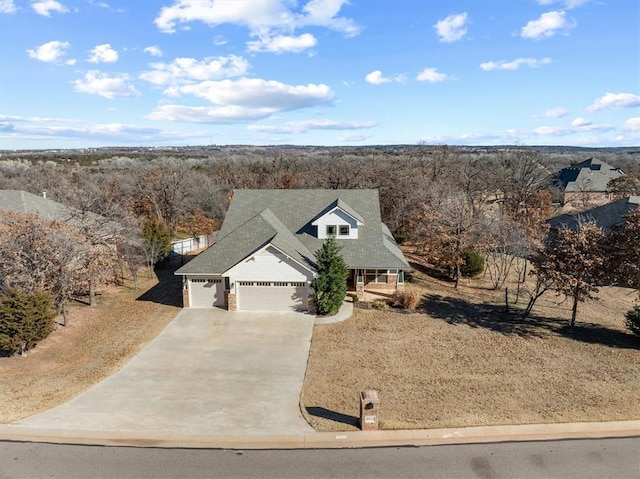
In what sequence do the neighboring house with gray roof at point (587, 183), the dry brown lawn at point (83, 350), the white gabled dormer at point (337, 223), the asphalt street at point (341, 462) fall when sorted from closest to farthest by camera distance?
the asphalt street at point (341, 462) < the dry brown lawn at point (83, 350) < the white gabled dormer at point (337, 223) < the neighboring house with gray roof at point (587, 183)

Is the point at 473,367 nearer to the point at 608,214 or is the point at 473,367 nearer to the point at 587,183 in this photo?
the point at 608,214

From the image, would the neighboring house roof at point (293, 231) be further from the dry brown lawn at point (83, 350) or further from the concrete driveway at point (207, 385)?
the concrete driveway at point (207, 385)

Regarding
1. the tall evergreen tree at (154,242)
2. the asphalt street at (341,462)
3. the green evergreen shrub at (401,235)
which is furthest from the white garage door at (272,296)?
the green evergreen shrub at (401,235)

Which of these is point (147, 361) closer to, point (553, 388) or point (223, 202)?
point (553, 388)

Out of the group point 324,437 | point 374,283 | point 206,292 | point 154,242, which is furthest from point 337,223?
point 324,437

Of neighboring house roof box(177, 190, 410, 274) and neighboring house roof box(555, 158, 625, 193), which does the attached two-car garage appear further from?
neighboring house roof box(555, 158, 625, 193)

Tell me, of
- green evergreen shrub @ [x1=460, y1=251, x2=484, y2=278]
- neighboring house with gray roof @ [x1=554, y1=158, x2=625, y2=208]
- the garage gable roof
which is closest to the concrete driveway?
the garage gable roof

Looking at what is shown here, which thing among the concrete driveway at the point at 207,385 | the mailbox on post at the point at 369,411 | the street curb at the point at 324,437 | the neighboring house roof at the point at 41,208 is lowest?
the concrete driveway at the point at 207,385
